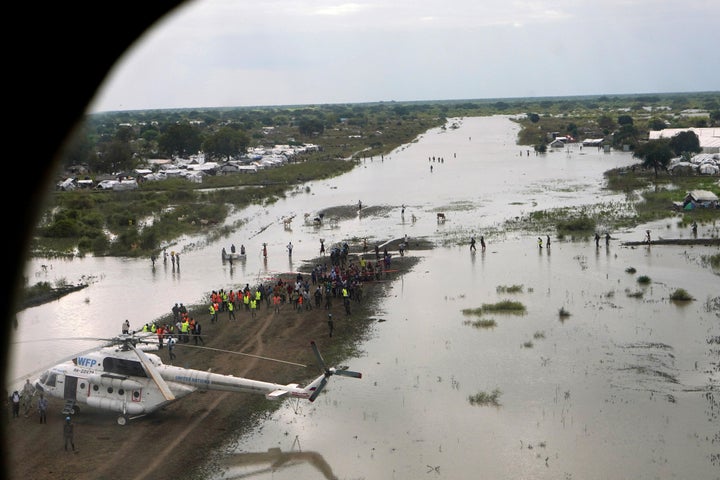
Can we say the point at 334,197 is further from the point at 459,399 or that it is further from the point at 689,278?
the point at 459,399

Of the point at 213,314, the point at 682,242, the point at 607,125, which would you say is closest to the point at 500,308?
the point at 213,314

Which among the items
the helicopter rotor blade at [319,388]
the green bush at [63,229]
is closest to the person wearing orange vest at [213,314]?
the helicopter rotor blade at [319,388]

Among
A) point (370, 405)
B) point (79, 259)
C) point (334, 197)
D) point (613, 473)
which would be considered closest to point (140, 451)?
point (370, 405)

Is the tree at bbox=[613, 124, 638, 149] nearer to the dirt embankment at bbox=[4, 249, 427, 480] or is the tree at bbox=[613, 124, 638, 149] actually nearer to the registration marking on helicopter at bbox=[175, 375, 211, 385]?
the dirt embankment at bbox=[4, 249, 427, 480]

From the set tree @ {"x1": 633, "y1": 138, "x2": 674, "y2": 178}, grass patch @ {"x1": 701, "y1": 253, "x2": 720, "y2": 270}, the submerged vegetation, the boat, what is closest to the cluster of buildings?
the boat

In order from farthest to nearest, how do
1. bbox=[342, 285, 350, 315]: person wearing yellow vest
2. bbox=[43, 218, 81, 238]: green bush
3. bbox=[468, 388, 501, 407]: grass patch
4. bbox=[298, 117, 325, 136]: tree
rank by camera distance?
bbox=[298, 117, 325, 136]: tree < bbox=[43, 218, 81, 238]: green bush < bbox=[342, 285, 350, 315]: person wearing yellow vest < bbox=[468, 388, 501, 407]: grass patch

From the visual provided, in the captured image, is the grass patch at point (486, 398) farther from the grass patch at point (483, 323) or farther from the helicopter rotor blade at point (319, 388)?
the grass patch at point (483, 323)

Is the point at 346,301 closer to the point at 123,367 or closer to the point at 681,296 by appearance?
the point at 123,367

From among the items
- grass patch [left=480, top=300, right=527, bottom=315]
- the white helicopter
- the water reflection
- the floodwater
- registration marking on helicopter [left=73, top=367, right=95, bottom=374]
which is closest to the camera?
the water reflection
